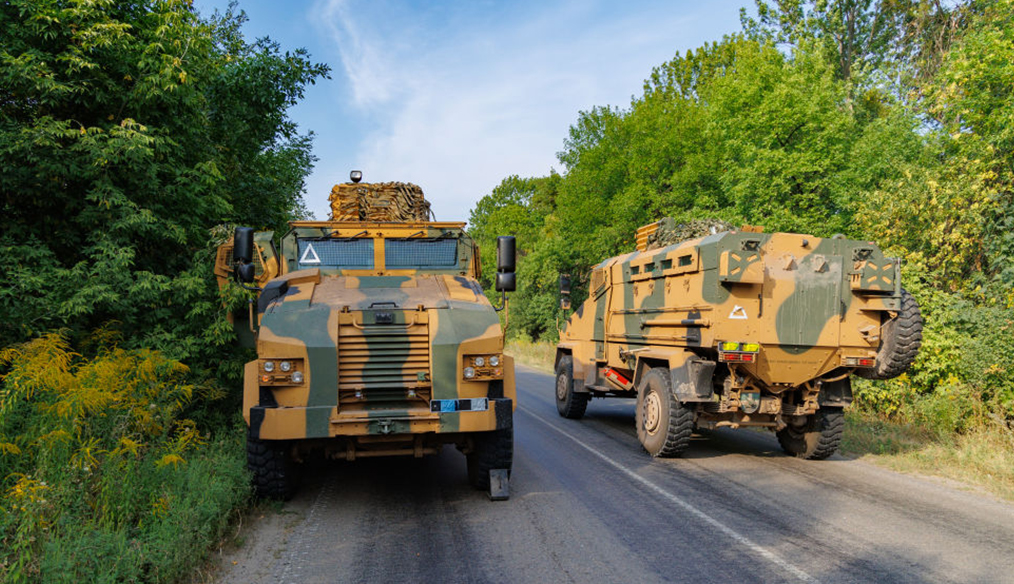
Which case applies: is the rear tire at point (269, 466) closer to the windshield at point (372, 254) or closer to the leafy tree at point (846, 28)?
the windshield at point (372, 254)

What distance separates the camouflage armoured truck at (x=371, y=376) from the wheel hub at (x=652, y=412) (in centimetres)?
293

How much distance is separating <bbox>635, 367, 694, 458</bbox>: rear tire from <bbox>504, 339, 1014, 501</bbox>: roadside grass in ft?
8.31

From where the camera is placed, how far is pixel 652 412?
862 cm

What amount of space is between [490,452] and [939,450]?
239 inches

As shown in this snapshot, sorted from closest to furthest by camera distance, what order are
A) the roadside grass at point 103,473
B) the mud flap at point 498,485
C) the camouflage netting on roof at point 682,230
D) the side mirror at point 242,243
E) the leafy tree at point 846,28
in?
the roadside grass at point 103,473 < the mud flap at point 498,485 < the side mirror at point 242,243 < the camouflage netting on roof at point 682,230 < the leafy tree at point 846,28

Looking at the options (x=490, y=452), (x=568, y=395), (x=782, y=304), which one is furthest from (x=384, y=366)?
(x=568, y=395)

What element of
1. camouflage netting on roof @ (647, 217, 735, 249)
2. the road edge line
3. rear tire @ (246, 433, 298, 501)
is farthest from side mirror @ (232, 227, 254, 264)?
camouflage netting on roof @ (647, 217, 735, 249)

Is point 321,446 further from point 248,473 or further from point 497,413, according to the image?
point 497,413

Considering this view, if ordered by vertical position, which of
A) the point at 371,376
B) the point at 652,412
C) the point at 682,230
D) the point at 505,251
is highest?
the point at 682,230

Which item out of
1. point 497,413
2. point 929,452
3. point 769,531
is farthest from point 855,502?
point 497,413

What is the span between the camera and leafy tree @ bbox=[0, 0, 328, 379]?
6660 millimetres

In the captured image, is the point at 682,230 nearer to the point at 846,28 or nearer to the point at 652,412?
the point at 652,412

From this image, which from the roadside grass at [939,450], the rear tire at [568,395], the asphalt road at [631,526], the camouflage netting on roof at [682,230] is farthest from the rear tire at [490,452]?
the rear tire at [568,395]

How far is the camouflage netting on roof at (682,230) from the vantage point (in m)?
9.17
